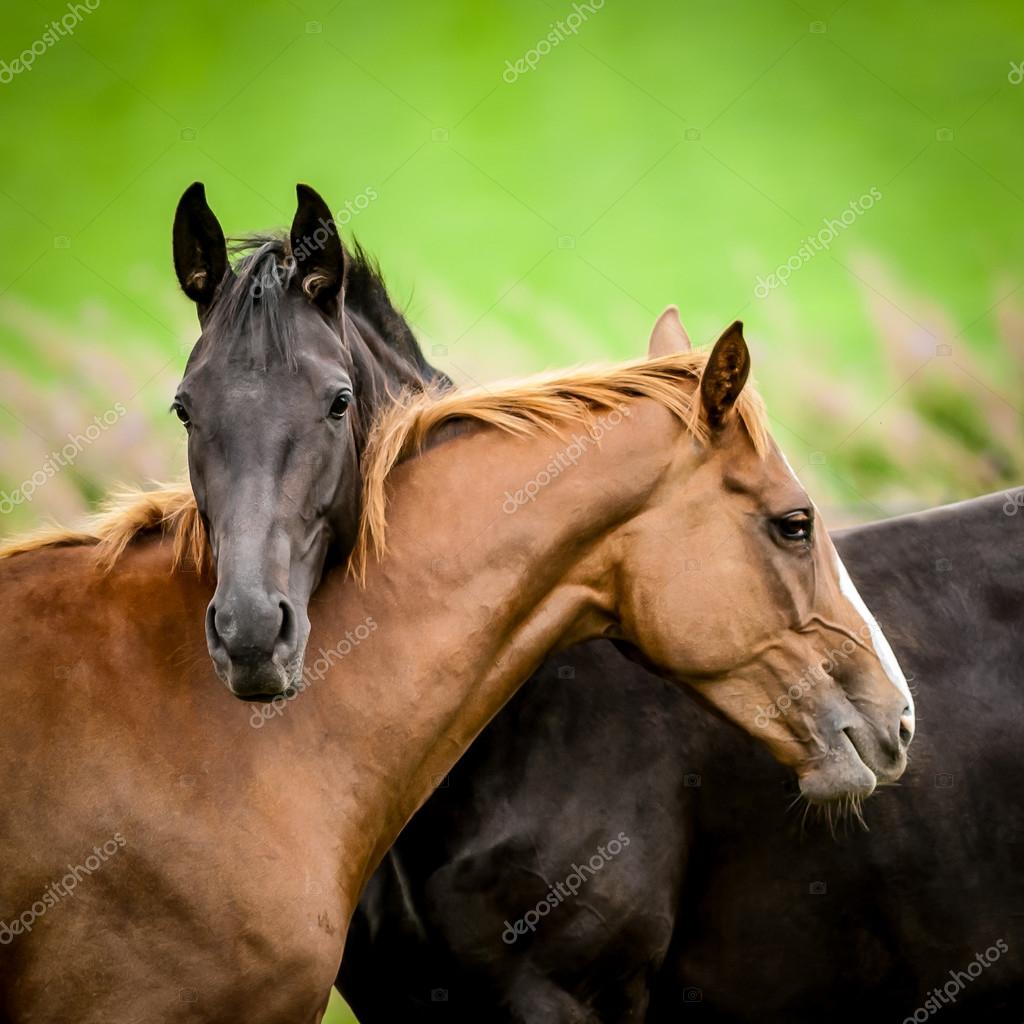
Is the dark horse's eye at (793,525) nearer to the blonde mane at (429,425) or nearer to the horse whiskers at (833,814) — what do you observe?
the blonde mane at (429,425)

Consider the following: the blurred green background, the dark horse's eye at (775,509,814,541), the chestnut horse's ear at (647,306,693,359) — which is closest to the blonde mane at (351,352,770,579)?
the dark horse's eye at (775,509,814,541)

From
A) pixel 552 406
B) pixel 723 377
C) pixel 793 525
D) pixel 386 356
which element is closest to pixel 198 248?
pixel 386 356

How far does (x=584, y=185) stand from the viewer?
10.3 meters

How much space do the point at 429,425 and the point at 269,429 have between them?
25.0 inches

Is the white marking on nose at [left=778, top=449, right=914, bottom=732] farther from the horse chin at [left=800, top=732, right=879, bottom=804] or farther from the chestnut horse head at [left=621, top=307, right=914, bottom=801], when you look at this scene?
the horse chin at [left=800, top=732, right=879, bottom=804]

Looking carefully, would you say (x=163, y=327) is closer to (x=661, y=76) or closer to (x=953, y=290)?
(x=661, y=76)

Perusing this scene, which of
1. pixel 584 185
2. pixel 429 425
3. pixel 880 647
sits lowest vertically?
pixel 584 185

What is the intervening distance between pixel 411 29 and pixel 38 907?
29.6ft

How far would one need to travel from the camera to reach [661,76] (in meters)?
10.7

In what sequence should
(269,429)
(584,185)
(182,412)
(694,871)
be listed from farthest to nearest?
(584,185), (694,871), (182,412), (269,429)

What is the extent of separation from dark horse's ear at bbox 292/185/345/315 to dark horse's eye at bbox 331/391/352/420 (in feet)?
1.05

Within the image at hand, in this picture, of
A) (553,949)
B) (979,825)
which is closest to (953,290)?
(979,825)

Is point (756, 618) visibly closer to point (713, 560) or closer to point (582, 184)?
point (713, 560)

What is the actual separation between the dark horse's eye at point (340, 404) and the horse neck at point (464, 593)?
1.14 feet
